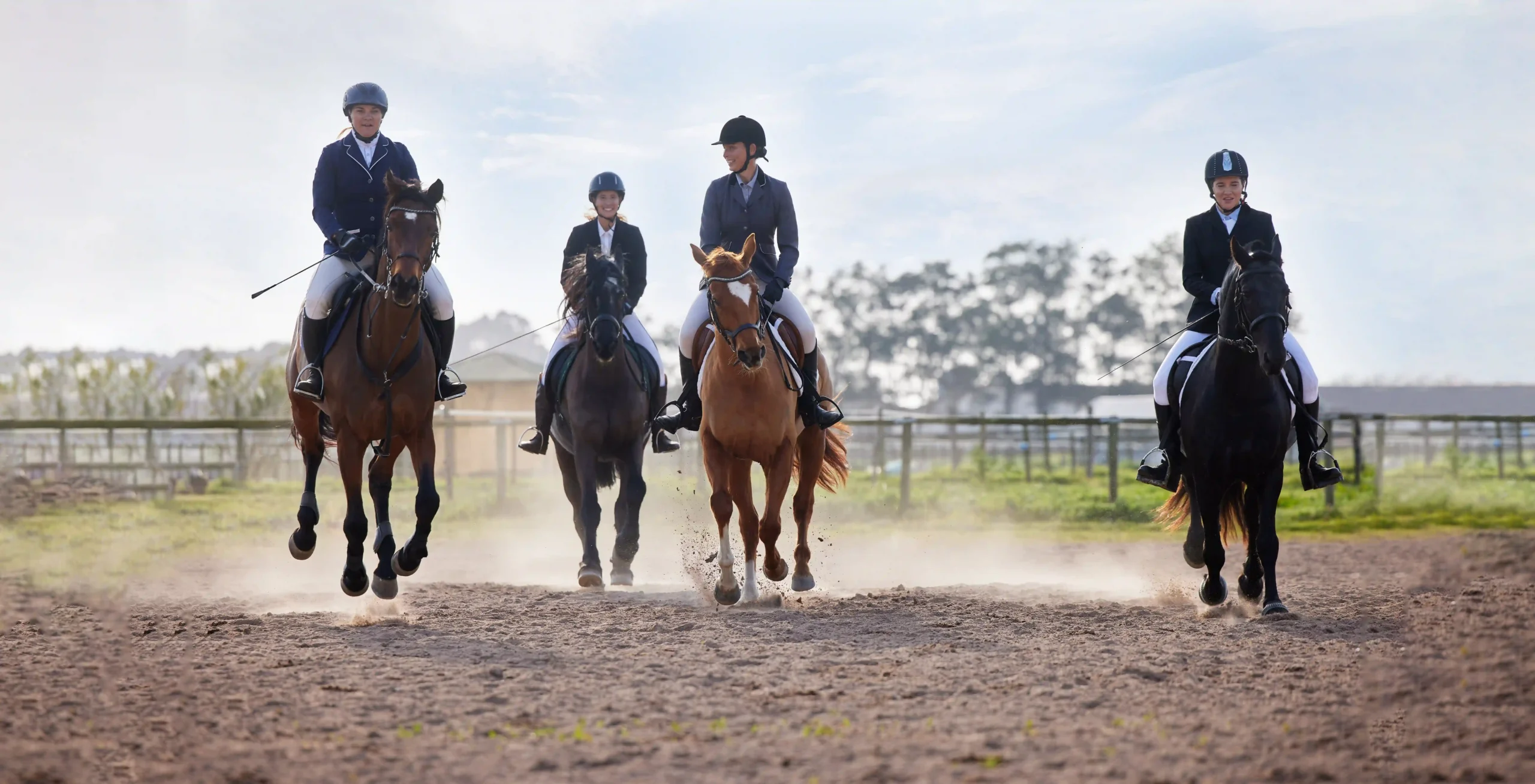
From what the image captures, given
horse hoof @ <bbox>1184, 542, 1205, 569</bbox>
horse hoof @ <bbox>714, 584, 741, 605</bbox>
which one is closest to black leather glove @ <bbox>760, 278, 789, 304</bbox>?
horse hoof @ <bbox>714, 584, 741, 605</bbox>

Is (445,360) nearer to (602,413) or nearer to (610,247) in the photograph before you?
(602,413)

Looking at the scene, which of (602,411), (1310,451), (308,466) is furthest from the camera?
(602,411)

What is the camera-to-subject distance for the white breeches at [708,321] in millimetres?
9195


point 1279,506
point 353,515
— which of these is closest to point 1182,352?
point 353,515

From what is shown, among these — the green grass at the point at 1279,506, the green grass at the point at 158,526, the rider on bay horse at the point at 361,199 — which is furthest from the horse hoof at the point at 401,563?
the green grass at the point at 1279,506

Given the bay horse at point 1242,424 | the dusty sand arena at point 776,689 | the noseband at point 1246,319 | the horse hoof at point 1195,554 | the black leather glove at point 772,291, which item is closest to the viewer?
the dusty sand arena at point 776,689

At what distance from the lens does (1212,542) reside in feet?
27.1

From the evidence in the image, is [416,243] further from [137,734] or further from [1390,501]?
[1390,501]

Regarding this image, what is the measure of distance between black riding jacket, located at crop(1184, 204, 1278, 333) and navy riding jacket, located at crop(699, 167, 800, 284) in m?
2.81

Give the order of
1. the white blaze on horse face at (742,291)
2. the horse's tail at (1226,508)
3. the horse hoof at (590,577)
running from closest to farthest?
1. the white blaze on horse face at (742,291)
2. the horse's tail at (1226,508)
3. the horse hoof at (590,577)

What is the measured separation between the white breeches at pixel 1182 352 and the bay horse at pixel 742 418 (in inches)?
101

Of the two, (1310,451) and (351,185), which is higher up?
(351,185)

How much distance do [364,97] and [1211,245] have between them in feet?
19.9

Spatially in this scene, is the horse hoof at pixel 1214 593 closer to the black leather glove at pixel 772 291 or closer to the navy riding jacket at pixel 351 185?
the black leather glove at pixel 772 291
